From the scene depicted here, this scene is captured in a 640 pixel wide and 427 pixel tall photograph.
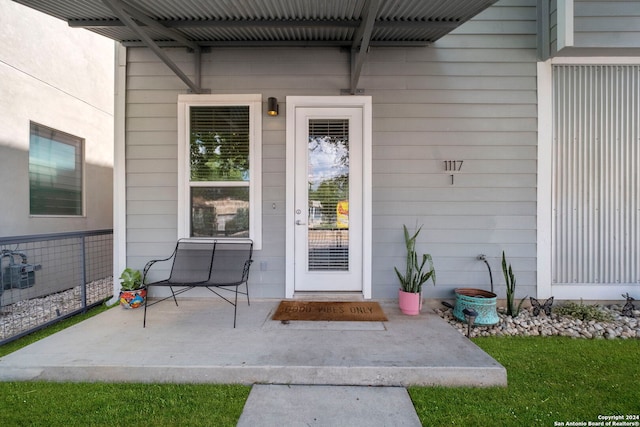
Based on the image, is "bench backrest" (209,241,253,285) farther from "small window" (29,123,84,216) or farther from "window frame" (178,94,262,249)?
"small window" (29,123,84,216)

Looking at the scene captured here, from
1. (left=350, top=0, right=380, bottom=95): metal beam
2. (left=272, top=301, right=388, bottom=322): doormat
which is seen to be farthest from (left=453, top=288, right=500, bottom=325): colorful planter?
(left=350, top=0, right=380, bottom=95): metal beam

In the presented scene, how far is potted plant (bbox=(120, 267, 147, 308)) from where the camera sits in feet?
10.2

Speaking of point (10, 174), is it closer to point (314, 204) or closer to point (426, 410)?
point (314, 204)

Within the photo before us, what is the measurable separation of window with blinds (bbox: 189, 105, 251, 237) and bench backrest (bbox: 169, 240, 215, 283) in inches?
7.8

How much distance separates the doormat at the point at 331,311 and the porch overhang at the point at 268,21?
2328 mm

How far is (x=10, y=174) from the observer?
3518mm

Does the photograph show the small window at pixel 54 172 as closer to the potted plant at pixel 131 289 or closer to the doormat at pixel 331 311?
the potted plant at pixel 131 289

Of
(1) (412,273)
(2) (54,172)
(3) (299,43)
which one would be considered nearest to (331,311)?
(1) (412,273)

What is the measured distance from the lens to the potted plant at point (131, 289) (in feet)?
10.2

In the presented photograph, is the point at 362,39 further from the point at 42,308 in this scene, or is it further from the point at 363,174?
the point at 42,308

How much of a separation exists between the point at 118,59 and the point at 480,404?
461 centimetres

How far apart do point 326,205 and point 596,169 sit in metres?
3.08

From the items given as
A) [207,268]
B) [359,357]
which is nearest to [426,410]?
[359,357]

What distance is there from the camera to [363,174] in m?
3.33
